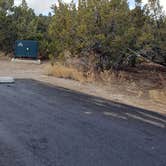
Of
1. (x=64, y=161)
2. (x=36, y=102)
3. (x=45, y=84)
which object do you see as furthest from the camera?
(x=45, y=84)

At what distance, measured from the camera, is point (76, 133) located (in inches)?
290

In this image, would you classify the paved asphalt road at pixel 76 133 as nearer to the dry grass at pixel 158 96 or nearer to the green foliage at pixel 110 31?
the dry grass at pixel 158 96

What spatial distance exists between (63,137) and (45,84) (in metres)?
8.22

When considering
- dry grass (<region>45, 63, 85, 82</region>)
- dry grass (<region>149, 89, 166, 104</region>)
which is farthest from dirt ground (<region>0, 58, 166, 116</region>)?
dry grass (<region>45, 63, 85, 82</region>)

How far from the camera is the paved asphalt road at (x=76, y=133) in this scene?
5850mm

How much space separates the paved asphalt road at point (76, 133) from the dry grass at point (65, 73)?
519 cm

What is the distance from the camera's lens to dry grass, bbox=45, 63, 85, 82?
1695cm

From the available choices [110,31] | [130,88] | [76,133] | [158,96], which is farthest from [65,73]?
[76,133]

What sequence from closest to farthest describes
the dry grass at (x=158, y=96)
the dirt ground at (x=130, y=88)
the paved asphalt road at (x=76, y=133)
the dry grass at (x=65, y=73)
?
the paved asphalt road at (x=76, y=133) < the dirt ground at (x=130, y=88) < the dry grass at (x=158, y=96) < the dry grass at (x=65, y=73)

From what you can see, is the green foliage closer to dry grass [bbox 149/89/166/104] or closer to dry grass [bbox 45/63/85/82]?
dry grass [bbox 45/63/85/82]

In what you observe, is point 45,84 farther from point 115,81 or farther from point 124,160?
point 124,160

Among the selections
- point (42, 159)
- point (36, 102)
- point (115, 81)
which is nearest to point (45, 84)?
point (115, 81)

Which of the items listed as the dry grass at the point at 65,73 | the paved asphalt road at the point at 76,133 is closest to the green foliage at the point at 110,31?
the dry grass at the point at 65,73

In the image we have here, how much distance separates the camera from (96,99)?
12109 millimetres
